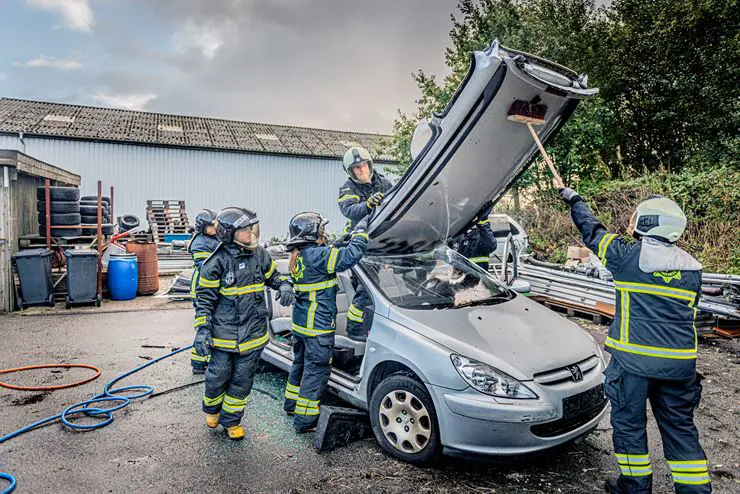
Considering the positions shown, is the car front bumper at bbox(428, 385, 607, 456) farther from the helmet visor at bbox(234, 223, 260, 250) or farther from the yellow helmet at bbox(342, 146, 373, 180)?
the yellow helmet at bbox(342, 146, 373, 180)

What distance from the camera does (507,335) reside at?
11.3 ft

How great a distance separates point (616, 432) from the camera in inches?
118


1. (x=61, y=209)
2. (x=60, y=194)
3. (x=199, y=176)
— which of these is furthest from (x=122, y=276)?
(x=199, y=176)

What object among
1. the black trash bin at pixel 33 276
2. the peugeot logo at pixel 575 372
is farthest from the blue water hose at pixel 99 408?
the black trash bin at pixel 33 276

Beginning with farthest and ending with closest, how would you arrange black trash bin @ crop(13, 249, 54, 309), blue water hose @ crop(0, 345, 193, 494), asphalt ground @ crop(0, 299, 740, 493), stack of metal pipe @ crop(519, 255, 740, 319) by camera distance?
black trash bin @ crop(13, 249, 54, 309) → stack of metal pipe @ crop(519, 255, 740, 319) → blue water hose @ crop(0, 345, 193, 494) → asphalt ground @ crop(0, 299, 740, 493)

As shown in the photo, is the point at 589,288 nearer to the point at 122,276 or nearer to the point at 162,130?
the point at 122,276

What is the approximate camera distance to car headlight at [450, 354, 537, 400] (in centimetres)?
302

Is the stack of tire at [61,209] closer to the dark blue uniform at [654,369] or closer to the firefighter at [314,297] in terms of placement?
the firefighter at [314,297]

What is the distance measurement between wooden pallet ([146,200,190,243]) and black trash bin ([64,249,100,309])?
943cm

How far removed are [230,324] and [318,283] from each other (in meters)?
0.78

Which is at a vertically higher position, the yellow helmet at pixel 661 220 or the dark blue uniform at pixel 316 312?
the yellow helmet at pixel 661 220

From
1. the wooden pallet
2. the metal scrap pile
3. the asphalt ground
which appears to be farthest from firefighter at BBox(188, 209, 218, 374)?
the wooden pallet

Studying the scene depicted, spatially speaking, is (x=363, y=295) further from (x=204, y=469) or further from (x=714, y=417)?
(x=714, y=417)

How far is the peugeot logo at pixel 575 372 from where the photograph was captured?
3.22 m
